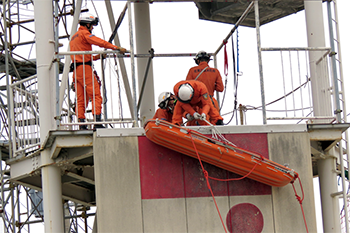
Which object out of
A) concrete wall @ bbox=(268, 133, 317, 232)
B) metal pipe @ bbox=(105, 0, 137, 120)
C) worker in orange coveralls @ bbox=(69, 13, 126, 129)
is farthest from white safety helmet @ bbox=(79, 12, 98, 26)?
concrete wall @ bbox=(268, 133, 317, 232)

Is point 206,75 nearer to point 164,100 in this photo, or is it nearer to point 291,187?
point 164,100

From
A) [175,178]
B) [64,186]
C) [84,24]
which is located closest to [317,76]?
[175,178]

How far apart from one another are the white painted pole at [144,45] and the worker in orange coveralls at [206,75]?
7.77 ft

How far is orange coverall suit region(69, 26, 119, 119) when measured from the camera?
12.2m

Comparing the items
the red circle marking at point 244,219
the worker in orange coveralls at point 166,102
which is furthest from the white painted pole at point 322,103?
the worker in orange coveralls at point 166,102

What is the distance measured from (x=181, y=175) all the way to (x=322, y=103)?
11.2 feet

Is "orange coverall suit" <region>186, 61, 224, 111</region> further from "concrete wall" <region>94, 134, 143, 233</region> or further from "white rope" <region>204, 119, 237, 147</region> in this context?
"concrete wall" <region>94, 134, 143, 233</region>

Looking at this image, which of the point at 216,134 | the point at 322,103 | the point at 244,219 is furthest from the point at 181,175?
the point at 322,103

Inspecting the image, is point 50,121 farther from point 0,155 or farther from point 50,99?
point 0,155

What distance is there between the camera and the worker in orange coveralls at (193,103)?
11.8m

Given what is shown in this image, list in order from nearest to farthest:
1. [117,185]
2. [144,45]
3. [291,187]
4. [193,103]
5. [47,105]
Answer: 1. [117,185]
2. [291,187]
3. [193,103]
4. [47,105]
5. [144,45]

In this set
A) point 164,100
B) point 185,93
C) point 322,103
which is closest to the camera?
point 185,93

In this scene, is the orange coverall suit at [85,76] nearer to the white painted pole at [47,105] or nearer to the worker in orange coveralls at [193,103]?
the white painted pole at [47,105]

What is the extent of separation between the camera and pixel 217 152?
11.1 meters
